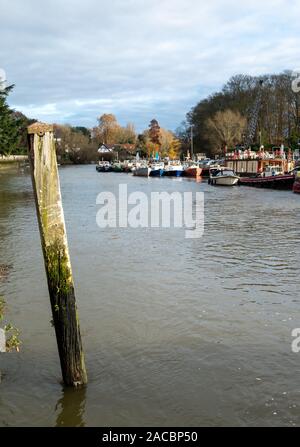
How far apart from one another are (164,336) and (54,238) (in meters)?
3.59

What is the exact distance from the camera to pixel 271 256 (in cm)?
1619

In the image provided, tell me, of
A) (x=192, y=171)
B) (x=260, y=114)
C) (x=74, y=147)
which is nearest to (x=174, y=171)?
(x=192, y=171)

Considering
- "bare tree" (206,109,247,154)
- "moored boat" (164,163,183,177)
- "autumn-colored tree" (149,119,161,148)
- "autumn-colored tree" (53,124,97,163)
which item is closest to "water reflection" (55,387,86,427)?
"moored boat" (164,163,183,177)

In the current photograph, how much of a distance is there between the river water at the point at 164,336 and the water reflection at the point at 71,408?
0.7 inches

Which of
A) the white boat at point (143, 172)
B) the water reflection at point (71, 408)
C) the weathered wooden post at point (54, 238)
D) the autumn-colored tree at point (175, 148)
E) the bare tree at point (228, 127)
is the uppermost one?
the bare tree at point (228, 127)

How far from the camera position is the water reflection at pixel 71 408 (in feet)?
21.3

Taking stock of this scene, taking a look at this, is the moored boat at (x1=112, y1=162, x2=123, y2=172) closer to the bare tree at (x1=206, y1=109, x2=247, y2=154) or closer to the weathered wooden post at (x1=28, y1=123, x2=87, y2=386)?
the bare tree at (x1=206, y1=109, x2=247, y2=154)

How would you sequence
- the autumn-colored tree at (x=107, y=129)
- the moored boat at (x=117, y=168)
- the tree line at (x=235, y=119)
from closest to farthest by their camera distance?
the tree line at (x=235, y=119), the moored boat at (x=117, y=168), the autumn-colored tree at (x=107, y=129)

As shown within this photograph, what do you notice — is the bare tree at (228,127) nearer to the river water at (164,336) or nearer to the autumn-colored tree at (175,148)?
the autumn-colored tree at (175,148)

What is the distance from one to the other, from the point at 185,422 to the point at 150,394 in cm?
84

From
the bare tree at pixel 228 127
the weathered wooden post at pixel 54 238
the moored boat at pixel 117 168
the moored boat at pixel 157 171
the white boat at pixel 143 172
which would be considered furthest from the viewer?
the moored boat at pixel 117 168

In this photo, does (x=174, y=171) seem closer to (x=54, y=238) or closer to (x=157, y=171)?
(x=157, y=171)

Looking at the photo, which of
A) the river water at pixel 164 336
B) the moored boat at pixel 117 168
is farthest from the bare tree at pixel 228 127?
the river water at pixel 164 336
